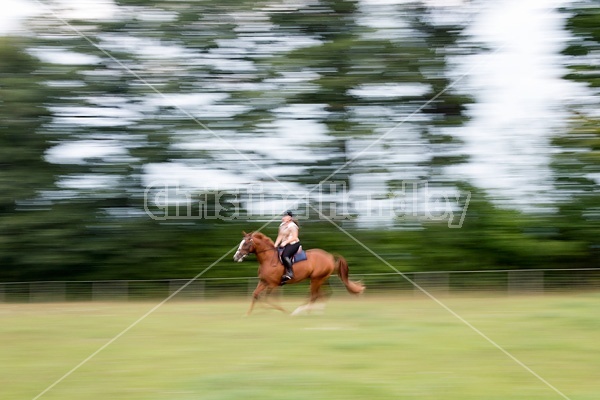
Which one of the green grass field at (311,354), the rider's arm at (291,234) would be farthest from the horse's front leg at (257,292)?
the rider's arm at (291,234)

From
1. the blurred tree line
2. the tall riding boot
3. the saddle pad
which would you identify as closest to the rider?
the tall riding boot

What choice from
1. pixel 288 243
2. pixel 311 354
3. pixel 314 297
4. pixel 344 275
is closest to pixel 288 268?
pixel 288 243

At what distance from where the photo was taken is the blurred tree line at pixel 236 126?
66.4 feet

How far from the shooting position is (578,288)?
19.0 metres

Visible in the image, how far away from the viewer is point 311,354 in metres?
10.3

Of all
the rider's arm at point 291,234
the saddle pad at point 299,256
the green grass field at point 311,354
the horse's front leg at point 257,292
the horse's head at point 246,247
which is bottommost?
the green grass field at point 311,354

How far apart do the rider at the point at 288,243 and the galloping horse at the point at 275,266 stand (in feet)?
0.39

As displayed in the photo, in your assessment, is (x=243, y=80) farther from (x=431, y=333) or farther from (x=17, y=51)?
(x=431, y=333)

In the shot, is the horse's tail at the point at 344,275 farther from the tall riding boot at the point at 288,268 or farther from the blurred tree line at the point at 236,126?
Result: the blurred tree line at the point at 236,126

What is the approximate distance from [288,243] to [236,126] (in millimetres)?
6914

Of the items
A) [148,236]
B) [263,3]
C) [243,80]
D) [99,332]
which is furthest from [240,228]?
[99,332]

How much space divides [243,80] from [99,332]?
1030 centimetres

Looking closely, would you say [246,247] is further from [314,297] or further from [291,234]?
[314,297]

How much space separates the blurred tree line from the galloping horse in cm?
518
